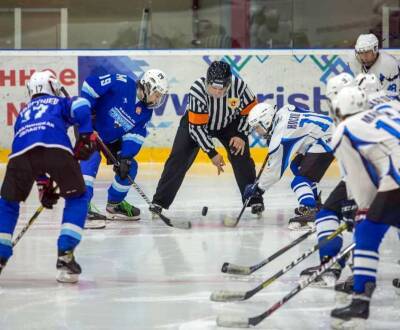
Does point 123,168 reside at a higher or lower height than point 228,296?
higher

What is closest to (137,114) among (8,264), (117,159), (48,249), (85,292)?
(117,159)

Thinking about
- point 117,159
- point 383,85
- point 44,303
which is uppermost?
point 383,85

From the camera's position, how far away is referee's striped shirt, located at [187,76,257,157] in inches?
270

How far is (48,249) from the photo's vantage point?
5.92 metres

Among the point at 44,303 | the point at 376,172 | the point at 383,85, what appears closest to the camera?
the point at 376,172

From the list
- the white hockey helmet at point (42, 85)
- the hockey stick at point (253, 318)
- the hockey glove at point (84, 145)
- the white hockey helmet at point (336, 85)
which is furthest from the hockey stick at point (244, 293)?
the white hockey helmet at point (42, 85)

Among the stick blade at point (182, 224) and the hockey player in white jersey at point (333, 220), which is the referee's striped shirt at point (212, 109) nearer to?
the stick blade at point (182, 224)

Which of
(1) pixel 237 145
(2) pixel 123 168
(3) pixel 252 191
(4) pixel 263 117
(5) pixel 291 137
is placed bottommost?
(3) pixel 252 191

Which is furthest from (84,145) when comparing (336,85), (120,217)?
(120,217)

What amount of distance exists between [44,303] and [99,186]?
141 inches

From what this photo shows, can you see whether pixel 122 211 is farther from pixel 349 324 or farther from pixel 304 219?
pixel 349 324

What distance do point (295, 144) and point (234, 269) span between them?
1.28m

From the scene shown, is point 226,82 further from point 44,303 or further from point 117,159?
point 44,303

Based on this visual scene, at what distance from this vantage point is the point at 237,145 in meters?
6.98
